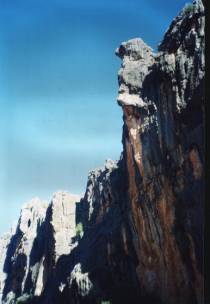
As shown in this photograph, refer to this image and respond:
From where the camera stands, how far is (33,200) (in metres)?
77.4

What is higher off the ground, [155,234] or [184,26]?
[184,26]

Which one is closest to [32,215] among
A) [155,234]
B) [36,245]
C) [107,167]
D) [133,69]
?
[36,245]

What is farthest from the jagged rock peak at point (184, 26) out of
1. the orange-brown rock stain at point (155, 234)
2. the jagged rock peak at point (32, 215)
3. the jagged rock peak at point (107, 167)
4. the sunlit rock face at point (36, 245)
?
the jagged rock peak at point (32, 215)

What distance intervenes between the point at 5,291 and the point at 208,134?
243 ft

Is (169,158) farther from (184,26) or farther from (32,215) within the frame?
(32,215)

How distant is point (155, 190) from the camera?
28.0 meters

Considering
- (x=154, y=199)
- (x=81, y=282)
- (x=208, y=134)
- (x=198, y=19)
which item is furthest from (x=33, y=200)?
(x=208, y=134)

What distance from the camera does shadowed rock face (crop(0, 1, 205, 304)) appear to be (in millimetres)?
23797

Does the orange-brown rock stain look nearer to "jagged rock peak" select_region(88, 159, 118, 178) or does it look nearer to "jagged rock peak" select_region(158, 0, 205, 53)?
"jagged rock peak" select_region(158, 0, 205, 53)

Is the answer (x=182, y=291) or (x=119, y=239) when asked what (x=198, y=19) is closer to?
(x=182, y=291)

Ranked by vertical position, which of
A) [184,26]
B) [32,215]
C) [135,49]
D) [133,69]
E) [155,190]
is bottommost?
[155,190]

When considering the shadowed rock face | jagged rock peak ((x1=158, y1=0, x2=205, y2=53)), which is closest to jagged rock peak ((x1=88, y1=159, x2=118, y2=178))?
the shadowed rock face

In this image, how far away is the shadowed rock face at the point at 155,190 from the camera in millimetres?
23797

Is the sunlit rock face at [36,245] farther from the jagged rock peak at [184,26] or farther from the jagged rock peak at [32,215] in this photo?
the jagged rock peak at [184,26]
